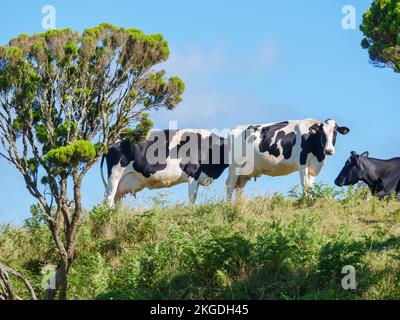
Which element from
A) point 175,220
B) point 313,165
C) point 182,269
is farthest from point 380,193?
point 182,269

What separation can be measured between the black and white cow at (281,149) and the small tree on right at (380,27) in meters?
4.82

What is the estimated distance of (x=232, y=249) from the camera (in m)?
17.3

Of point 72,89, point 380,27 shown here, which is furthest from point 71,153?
point 380,27

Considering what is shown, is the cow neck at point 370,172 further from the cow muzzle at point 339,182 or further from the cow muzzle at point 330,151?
the cow muzzle at point 330,151

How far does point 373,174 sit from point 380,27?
7.49 m

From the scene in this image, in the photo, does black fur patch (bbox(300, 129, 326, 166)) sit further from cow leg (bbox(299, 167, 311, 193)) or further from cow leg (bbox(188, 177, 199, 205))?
cow leg (bbox(188, 177, 199, 205))

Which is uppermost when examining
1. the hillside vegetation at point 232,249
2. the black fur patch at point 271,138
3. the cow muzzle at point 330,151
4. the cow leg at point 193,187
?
the black fur patch at point 271,138

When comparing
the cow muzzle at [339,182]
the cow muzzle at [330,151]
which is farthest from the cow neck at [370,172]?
the cow muzzle at [330,151]

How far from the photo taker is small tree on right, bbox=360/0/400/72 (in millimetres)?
30094

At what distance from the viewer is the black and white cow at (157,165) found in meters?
26.6

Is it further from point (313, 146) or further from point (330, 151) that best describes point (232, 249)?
point (313, 146)
